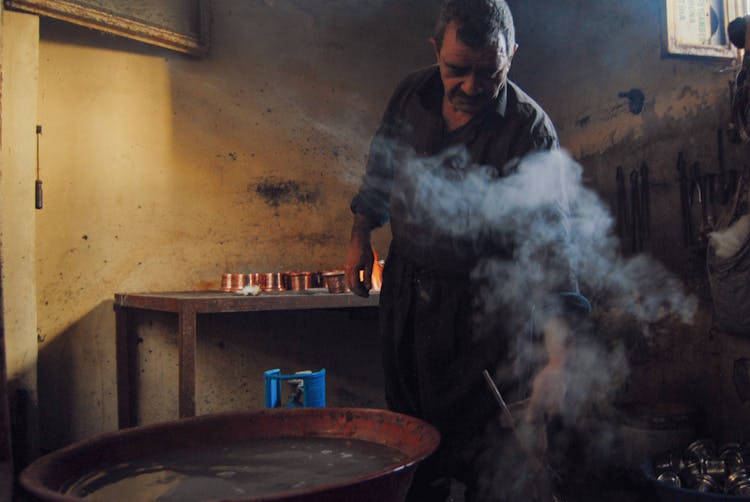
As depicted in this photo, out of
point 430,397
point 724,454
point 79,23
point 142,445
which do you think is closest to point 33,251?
point 79,23

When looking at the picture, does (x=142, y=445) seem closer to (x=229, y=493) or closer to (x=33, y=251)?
(x=229, y=493)

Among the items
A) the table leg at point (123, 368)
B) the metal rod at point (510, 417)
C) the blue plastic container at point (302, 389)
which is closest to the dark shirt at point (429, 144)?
the metal rod at point (510, 417)

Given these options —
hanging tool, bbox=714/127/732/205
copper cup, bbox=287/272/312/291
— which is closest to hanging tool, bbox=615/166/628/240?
hanging tool, bbox=714/127/732/205

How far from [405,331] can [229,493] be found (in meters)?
0.87

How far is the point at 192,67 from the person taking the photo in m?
4.28

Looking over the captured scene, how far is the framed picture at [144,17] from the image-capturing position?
3607 mm

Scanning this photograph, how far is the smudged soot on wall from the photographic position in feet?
14.8

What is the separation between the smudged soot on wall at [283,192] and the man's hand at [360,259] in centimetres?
246

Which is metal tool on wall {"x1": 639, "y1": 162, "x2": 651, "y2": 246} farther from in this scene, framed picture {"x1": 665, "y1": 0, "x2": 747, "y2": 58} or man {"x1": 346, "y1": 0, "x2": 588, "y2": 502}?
man {"x1": 346, "y1": 0, "x2": 588, "y2": 502}

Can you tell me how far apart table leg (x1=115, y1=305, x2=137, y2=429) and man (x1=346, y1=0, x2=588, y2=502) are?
8.41 feet

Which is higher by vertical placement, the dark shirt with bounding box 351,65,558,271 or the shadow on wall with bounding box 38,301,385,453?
the dark shirt with bounding box 351,65,558,271

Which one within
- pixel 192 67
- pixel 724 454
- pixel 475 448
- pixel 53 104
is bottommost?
pixel 724 454

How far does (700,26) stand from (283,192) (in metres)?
2.91

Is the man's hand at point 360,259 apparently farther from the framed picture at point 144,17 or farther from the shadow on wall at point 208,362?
the framed picture at point 144,17
